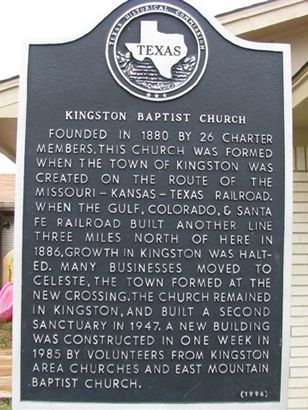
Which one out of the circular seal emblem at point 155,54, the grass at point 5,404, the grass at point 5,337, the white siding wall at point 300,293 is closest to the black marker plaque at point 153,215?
the circular seal emblem at point 155,54

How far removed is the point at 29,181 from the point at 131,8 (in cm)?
127

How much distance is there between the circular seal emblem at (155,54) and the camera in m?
3.75

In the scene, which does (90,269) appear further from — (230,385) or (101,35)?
(101,35)

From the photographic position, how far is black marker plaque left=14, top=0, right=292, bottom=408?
3.59 m

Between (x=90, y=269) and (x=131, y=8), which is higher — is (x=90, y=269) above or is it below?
below

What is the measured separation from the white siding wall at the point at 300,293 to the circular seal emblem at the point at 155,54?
2.52 meters

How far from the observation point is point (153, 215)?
12.1 feet

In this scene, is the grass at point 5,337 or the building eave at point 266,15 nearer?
the building eave at point 266,15

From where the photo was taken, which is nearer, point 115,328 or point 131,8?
point 115,328

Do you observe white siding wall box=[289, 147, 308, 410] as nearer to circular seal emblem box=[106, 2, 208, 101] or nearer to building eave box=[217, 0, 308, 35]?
building eave box=[217, 0, 308, 35]

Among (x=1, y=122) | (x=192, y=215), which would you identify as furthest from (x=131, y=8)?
(x=1, y=122)

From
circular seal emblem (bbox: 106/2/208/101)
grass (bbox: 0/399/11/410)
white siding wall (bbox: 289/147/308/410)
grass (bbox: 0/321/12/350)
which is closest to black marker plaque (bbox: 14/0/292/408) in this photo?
circular seal emblem (bbox: 106/2/208/101)

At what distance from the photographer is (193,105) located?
12.3 ft

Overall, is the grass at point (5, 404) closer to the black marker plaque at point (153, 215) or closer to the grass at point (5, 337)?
the black marker plaque at point (153, 215)
